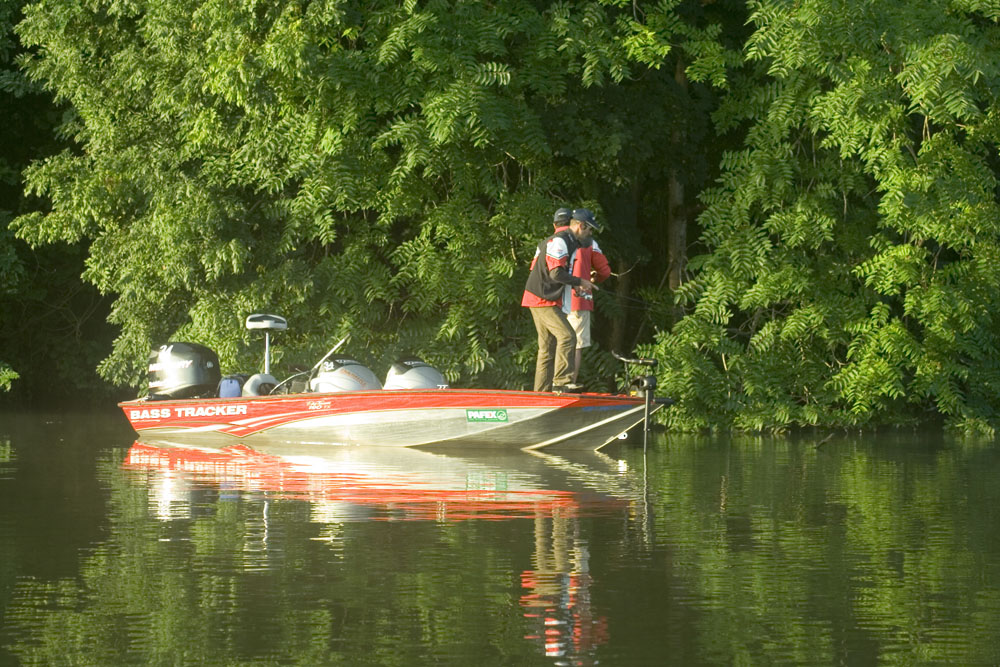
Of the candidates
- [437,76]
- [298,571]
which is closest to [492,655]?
[298,571]

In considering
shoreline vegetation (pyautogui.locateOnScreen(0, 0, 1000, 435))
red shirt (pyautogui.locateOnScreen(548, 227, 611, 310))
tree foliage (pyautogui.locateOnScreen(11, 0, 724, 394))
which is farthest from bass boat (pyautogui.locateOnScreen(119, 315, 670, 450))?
shoreline vegetation (pyautogui.locateOnScreen(0, 0, 1000, 435))

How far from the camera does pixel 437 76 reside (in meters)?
22.8

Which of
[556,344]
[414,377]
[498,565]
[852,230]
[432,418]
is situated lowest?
[498,565]

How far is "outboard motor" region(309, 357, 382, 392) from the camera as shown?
2033 cm

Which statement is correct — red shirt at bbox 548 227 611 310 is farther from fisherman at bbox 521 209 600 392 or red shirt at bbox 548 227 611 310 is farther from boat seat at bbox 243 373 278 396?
boat seat at bbox 243 373 278 396

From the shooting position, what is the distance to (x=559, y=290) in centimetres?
1905

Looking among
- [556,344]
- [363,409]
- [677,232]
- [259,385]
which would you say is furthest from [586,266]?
[677,232]

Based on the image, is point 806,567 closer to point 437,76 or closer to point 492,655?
point 492,655

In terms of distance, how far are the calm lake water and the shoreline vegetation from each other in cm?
664

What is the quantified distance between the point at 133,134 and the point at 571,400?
1103cm

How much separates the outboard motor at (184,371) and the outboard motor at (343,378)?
6.14 ft

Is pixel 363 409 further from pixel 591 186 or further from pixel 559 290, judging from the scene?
pixel 591 186

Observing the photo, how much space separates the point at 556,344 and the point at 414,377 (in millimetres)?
1645

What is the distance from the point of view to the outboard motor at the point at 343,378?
2033 centimetres
